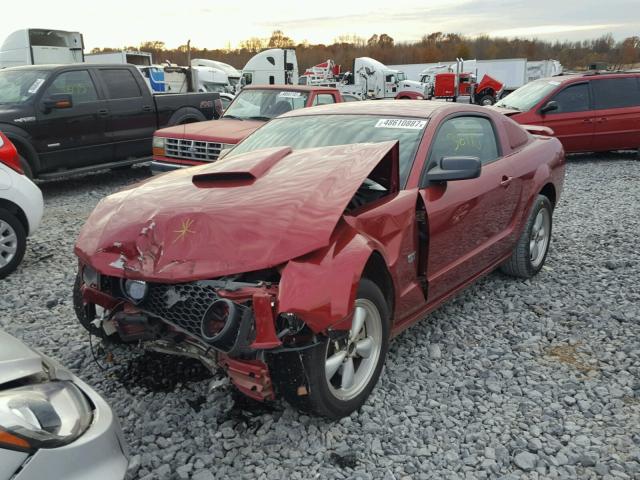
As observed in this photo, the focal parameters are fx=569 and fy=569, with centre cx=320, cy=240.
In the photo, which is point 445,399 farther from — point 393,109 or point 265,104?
point 265,104

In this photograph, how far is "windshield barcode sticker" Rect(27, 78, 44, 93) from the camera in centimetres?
795

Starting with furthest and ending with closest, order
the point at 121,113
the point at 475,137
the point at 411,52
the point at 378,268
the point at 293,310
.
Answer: the point at 411,52 → the point at 121,113 → the point at 475,137 → the point at 378,268 → the point at 293,310

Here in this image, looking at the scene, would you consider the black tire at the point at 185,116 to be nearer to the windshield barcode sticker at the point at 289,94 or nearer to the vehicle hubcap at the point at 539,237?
the windshield barcode sticker at the point at 289,94

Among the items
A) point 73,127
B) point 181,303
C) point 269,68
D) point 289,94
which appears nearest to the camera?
point 181,303

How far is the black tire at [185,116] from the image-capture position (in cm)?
977

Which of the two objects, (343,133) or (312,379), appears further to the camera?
(343,133)

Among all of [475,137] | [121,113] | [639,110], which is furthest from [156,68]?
[475,137]

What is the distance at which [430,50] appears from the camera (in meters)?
90.0

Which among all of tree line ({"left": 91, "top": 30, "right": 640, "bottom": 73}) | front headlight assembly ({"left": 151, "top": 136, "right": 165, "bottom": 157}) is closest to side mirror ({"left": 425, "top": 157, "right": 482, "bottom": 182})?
front headlight assembly ({"left": 151, "top": 136, "right": 165, "bottom": 157})

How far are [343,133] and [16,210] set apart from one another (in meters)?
3.06

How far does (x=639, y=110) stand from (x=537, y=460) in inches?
417

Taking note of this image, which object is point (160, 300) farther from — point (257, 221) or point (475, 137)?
point (475, 137)

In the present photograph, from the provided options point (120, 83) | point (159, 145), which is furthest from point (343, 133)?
point (120, 83)

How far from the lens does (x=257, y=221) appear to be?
2541 millimetres
